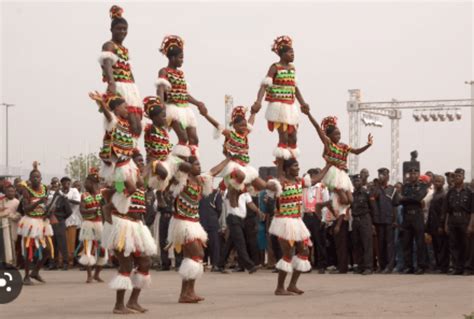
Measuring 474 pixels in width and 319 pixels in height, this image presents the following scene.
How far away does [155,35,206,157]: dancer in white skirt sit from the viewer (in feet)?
43.4

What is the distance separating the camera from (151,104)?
1258 centimetres

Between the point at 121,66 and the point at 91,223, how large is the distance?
6893mm

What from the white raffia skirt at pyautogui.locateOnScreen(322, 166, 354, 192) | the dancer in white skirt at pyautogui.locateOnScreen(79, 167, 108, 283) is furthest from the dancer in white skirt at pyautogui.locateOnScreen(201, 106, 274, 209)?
the dancer in white skirt at pyautogui.locateOnScreen(79, 167, 108, 283)

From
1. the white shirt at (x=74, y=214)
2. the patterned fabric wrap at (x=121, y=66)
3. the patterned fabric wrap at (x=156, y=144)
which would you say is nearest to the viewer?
the patterned fabric wrap at (x=121, y=66)

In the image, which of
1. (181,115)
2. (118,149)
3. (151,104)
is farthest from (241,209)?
(118,149)

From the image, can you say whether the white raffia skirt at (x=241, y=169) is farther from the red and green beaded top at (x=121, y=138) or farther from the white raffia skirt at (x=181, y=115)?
the red and green beaded top at (x=121, y=138)

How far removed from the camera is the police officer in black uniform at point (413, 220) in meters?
19.8

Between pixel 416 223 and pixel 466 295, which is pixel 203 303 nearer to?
pixel 466 295

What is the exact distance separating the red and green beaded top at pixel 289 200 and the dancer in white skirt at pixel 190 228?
1.61 m

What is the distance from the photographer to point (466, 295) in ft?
46.1

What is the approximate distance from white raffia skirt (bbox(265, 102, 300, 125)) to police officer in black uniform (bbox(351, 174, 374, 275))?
19.4ft

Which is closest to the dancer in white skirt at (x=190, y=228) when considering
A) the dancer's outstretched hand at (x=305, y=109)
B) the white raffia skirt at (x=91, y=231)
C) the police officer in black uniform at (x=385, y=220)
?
the dancer's outstretched hand at (x=305, y=109)

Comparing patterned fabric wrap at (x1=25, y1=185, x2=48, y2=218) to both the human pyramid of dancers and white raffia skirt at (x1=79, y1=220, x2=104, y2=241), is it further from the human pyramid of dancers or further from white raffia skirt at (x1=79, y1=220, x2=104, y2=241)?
the human pyramid of dancers

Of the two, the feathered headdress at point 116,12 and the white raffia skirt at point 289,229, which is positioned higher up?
the feathered headdress at point 116,12
